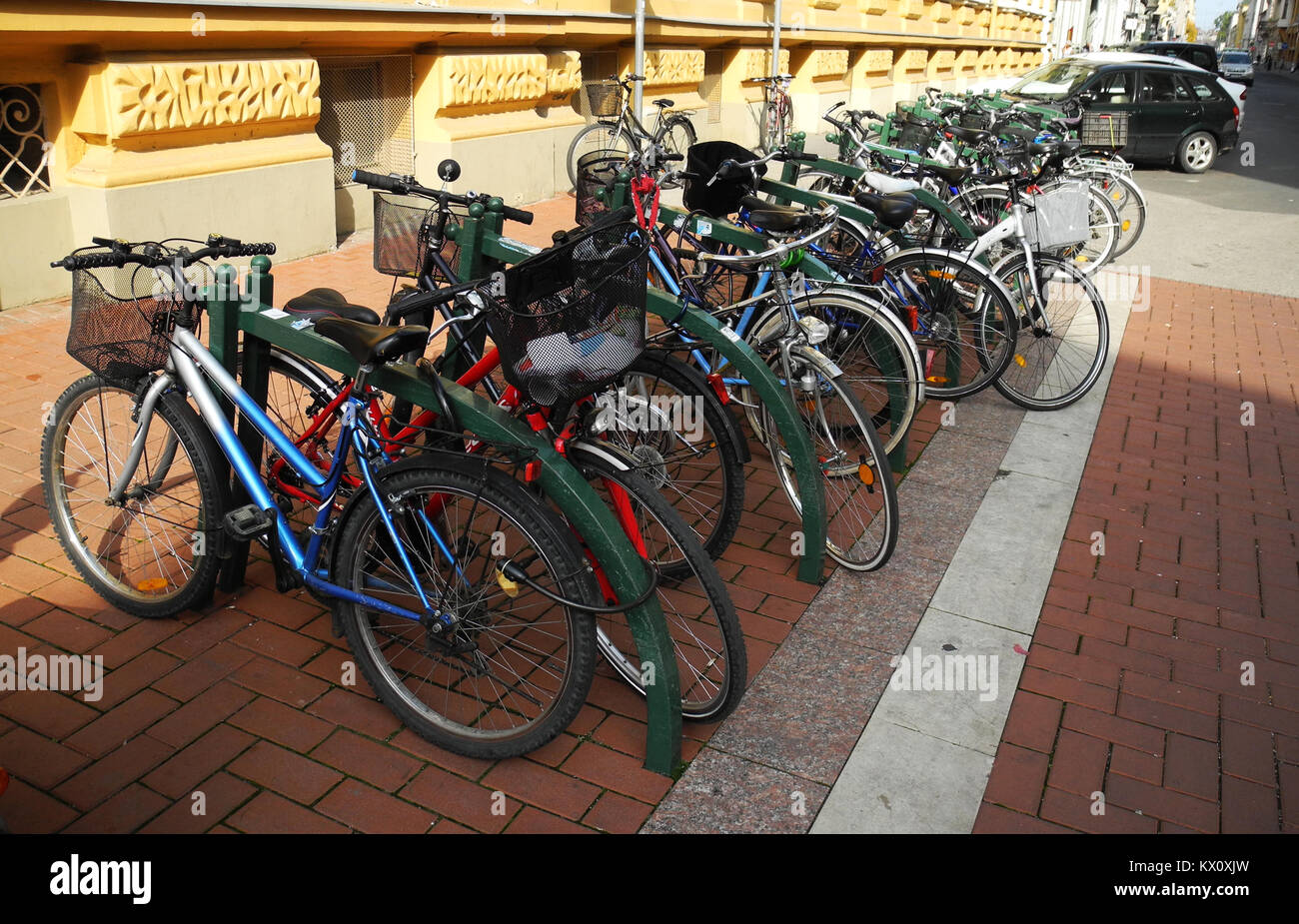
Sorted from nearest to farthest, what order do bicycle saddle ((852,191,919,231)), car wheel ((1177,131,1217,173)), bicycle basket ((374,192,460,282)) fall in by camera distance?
bicycle basket ((374,192,460,282)), bicycle saddle ((852,191,919,231)), car wheel ((1177,131,1217,173))

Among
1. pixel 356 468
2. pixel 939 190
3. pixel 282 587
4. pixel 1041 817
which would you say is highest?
pixel 939 190

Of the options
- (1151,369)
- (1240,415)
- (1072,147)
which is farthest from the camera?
(1072,147)

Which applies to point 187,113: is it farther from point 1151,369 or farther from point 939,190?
point 1151,369

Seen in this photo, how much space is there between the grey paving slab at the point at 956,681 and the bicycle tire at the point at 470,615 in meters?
1.00

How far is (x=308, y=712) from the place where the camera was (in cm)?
318

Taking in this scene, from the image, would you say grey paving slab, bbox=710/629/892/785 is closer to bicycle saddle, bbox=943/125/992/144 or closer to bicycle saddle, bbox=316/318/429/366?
bicycle saddle, bbox=316/318/429/366

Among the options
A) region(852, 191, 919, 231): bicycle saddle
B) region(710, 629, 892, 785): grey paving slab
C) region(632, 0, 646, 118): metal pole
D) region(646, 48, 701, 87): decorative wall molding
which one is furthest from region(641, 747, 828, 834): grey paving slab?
region(646, 48, 701, 87): decorative wall molding

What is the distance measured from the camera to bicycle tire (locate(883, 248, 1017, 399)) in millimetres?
5453

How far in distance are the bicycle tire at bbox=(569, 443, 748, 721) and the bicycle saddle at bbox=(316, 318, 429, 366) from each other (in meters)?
0.56

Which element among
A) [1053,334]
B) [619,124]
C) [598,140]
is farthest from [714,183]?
[598,140]

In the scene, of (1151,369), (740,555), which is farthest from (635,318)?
(1151,369)

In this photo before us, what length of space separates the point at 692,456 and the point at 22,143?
4807mm

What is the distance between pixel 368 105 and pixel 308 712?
268 inches

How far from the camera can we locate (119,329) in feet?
11.1
